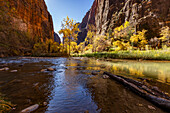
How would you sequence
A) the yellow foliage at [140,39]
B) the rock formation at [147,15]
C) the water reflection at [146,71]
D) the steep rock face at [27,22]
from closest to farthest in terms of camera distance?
the water reflection at [146,71], the yellow foliage at [140,39], the steep rock face at [27,22], the rock formation at [147,15]

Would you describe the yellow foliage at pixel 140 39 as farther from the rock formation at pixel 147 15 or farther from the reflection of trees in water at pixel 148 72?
the reflection of trees in water at pixel 148 72

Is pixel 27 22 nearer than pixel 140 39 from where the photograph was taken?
No

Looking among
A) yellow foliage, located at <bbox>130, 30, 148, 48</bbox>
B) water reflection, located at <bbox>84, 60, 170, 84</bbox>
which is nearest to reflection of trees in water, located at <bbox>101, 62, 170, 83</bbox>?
water reflection, located at <bbox>84, 60, 170, 84</bbox>

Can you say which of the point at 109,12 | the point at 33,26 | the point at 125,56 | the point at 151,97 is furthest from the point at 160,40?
the point at 33,26

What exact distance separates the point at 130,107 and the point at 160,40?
43.4 metres

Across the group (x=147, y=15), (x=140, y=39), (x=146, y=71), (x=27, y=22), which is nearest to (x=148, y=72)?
(x=146, y=71)

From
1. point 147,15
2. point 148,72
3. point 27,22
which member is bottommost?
point 148,72

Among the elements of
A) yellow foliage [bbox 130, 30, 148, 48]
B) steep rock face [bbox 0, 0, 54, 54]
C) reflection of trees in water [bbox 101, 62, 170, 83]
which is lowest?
reflection of trees in water [bbox 101, 62, 170, 83]

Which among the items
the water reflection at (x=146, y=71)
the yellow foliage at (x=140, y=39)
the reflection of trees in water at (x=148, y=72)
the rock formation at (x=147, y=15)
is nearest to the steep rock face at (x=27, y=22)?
the water reflection at (x=146, y=71)

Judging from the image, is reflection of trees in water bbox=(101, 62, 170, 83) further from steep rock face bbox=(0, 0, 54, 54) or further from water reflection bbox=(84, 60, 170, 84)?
steep rock face bbox=(0, 0, 54, 54)

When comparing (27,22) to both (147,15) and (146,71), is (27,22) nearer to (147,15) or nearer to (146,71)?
(146,71)

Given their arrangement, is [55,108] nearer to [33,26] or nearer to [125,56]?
[125,56]

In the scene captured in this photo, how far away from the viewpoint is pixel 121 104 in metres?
2.20

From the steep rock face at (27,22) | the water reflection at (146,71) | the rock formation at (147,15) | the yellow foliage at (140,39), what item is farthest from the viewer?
the rock formation at (147,15)
